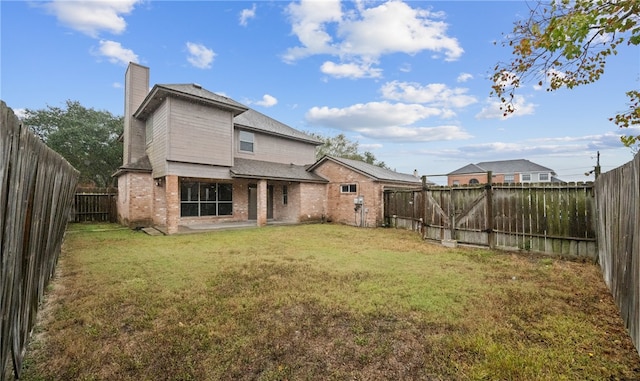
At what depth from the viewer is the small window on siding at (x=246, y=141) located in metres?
15.4

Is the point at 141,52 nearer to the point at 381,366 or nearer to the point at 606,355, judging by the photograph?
the point at 381,366

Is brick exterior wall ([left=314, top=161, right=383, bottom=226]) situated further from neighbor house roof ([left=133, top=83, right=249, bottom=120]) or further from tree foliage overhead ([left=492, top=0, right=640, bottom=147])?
tree foliage overhead ([left=492, top=0, right=640, bottom=147])

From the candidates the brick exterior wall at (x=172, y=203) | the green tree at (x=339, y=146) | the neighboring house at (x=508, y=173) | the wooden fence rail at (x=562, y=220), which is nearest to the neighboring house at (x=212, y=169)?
the brick exterior wall at (x=172, y=203)

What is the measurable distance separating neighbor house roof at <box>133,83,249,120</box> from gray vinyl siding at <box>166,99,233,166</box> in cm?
32

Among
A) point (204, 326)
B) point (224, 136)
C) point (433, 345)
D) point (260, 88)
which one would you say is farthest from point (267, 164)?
point (433, 345)

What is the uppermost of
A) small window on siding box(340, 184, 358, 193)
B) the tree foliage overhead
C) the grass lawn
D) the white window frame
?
the white window frame

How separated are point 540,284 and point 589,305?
942 mm

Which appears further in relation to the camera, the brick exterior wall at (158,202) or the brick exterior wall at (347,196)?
the brick exterior wall at (347,196)

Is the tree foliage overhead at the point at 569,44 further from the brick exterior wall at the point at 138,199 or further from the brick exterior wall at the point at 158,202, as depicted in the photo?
the brick exterior wall at the point at 138,199

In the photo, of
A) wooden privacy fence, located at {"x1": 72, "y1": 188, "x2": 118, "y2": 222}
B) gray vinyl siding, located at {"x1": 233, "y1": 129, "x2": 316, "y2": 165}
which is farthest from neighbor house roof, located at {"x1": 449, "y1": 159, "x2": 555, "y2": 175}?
wooden privacy fence, located at {"x1": 72, "y1": 188, "x2": 118, "y2": 222}

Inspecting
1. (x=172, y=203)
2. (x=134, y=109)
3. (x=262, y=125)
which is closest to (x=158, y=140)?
(x=172, y=203)

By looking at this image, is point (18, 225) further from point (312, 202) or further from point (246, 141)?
point (312, 202)

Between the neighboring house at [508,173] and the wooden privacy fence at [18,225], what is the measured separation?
4043cm

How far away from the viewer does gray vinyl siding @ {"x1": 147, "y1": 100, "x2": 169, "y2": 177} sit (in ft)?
37.2
